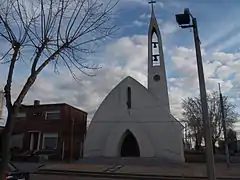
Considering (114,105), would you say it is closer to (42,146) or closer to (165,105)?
(165,105)

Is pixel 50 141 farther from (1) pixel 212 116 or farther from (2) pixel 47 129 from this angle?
(1) pixel 212 116

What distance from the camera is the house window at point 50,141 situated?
39.7 meters

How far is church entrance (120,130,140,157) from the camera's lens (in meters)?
39.7

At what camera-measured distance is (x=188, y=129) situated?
53219mm

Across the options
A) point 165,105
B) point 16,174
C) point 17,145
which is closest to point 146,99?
point 165,105

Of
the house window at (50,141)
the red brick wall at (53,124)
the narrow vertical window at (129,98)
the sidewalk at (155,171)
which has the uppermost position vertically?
the narrow vertical window at (129,98)

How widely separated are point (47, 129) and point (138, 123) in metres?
12.6

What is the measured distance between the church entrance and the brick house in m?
7.55

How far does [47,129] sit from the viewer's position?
1581 inches

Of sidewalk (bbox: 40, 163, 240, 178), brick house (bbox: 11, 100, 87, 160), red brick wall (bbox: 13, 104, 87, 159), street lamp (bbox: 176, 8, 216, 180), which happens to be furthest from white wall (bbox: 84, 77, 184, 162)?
street lamp (bbox: 176, 8, 216, 180)

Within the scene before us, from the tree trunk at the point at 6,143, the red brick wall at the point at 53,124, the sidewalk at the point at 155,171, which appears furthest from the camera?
the red brick wall at the point at 53,124

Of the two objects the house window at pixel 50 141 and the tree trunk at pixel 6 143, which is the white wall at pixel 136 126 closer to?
the house window at pixel 50 141

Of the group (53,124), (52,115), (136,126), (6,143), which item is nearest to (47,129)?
(53,124)

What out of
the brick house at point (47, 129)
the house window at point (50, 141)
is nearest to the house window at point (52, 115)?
the brick house at point (47, 129)
